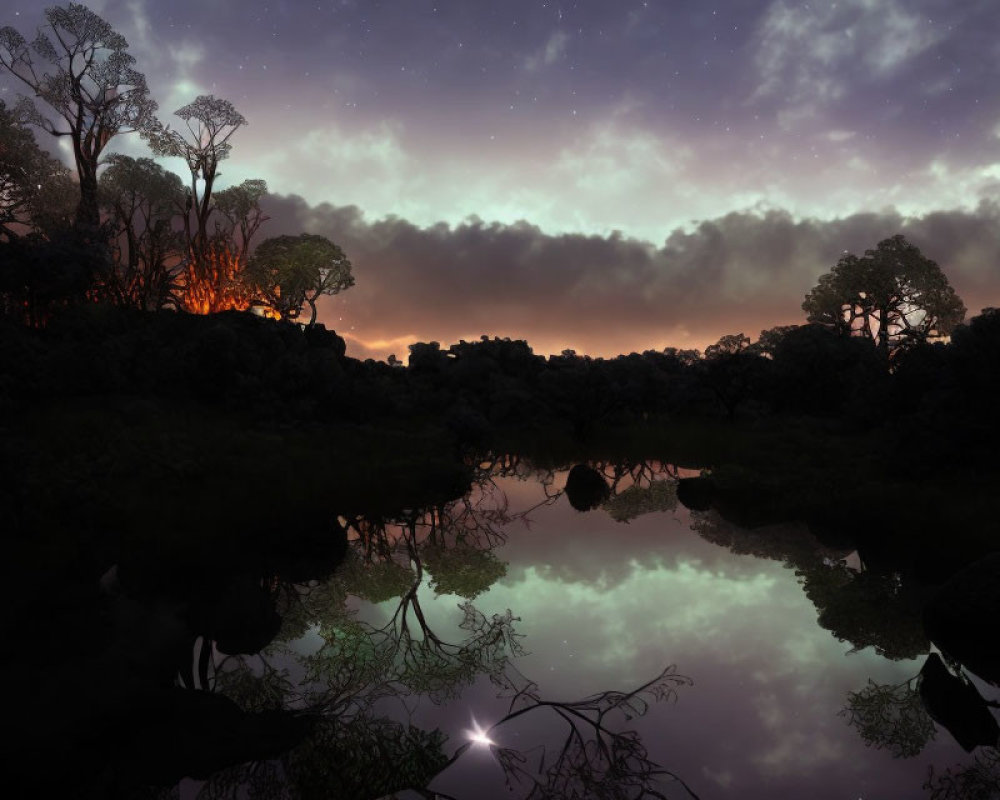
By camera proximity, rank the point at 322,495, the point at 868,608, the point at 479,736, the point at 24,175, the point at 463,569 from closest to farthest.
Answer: the point at 479,736
the point at 868,608
the point at 463,569
the point at 322,495
the point at 24,175

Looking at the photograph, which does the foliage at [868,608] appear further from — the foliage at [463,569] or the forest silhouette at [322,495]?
the foliage at [463,569]

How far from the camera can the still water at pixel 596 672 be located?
6.52 metres

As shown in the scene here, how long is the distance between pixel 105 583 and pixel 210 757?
7.34 m

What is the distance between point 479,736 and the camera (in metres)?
7.22

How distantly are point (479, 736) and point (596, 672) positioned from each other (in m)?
2.39

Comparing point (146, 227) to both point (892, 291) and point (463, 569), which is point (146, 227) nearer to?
point (463, 569)

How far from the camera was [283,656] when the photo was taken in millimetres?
9711

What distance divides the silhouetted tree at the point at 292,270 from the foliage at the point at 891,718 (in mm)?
55145

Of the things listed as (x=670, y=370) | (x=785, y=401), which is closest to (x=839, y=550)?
(x=785, y=401)

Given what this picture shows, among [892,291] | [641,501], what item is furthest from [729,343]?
[641,501]

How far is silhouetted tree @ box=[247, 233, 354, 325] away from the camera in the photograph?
5641 centimetres

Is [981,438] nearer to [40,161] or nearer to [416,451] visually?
[416,451]

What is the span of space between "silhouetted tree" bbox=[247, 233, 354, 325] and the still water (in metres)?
46.6

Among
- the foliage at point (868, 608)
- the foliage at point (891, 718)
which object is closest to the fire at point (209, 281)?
the foliage at point (868, 608)
